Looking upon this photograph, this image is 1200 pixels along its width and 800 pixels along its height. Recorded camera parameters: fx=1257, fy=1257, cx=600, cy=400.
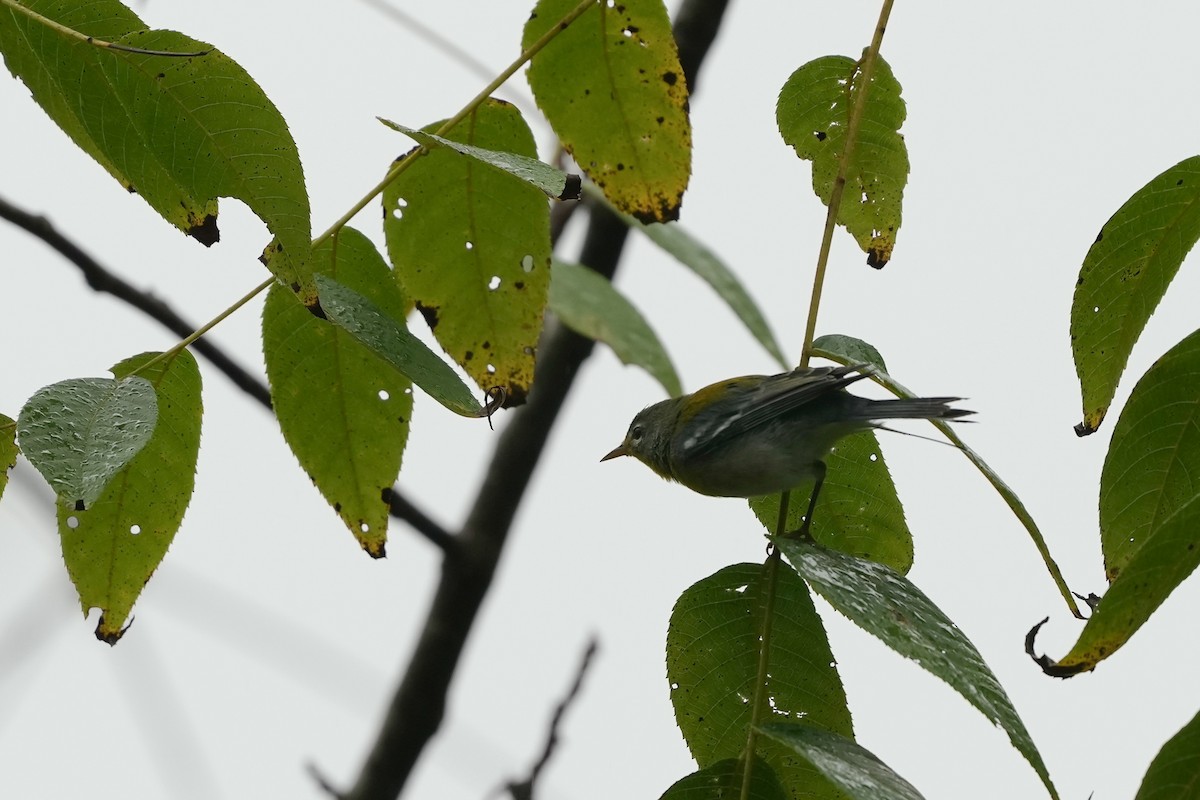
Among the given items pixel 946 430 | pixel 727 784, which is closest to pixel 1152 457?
pixel 946 430

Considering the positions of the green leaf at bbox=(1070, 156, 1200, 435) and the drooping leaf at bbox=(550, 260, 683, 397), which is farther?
the drooping leaf at bbox=(550, 260, 683, 397)

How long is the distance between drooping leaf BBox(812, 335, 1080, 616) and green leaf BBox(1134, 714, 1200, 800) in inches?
16.4

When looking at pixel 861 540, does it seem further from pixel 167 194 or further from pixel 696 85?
pixel 696 85

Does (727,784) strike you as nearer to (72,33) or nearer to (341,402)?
(341,402)

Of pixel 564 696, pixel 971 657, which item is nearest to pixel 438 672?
pixel 564 696

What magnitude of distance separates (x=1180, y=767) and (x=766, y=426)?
129 cm

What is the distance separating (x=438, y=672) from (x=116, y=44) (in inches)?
80.8

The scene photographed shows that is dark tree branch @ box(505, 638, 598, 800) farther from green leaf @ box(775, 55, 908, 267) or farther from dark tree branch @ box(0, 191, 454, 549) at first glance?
green leaf @ box(775, 55, 908, 267)

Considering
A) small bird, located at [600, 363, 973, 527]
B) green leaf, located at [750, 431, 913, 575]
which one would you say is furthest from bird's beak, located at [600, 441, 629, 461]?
green leaf, located at [750, 431, 913, 575]

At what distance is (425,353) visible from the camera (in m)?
1.61

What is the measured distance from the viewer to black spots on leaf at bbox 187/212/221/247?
5.17 feet

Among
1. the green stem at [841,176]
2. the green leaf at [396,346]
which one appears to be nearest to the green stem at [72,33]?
the green leaf at [396,346]

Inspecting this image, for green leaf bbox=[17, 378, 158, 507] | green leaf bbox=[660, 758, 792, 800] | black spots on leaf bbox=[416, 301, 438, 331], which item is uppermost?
black spots on leaf bbox=[416, 301, 438, 331]

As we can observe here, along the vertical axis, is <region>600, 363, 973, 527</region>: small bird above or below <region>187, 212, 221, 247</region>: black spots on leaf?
above
